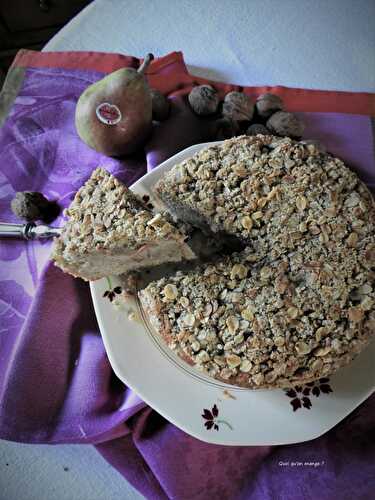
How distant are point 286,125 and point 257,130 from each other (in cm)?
10

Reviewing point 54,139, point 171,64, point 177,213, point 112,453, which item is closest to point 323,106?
point 171,64

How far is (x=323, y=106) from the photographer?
5.49 ft

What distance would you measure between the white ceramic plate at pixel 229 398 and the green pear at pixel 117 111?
0.63 m

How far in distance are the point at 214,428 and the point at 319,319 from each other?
43 cm

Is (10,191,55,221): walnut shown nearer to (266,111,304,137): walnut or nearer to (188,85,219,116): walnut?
(188,85,219,116): walnut

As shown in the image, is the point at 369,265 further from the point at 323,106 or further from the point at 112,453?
the point at 112,453

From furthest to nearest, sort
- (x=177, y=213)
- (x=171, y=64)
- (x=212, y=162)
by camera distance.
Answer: (x=171, y=64) < (x=177, y=213) < (x=212, y=162)

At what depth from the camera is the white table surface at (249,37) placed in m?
1.78

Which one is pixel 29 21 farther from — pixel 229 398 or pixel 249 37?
pixel 229 398

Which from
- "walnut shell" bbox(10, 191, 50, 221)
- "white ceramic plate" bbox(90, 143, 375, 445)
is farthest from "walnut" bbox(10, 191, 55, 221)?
"white ceramic plate" bbox(90, 143, 375, 445)

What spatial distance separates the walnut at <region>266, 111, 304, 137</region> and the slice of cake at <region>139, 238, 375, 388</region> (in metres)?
0.51

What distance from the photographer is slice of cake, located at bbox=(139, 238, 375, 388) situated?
1.12 metres

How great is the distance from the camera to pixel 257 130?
1.52m

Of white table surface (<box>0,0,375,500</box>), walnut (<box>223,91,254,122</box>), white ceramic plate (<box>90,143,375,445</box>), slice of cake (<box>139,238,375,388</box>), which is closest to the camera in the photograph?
slice of cake (<box>139,238,375,388</box>)
